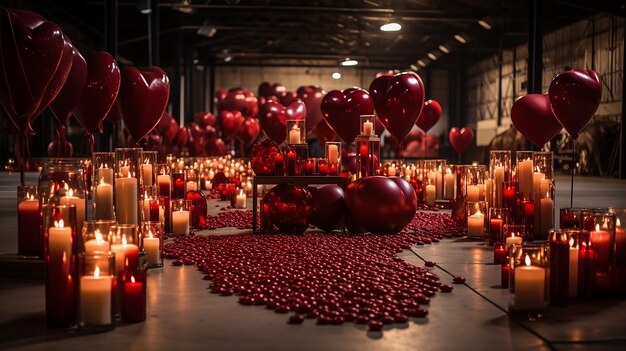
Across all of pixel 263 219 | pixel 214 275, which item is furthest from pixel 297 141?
pixel 214 275

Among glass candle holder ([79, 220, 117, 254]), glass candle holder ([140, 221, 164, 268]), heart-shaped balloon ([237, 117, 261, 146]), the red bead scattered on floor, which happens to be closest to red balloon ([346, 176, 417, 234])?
the red bead scattered on floor

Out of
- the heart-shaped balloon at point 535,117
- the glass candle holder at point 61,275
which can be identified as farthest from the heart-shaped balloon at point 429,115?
the glass candle holder at point 61,275

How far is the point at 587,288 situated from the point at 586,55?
1690cm

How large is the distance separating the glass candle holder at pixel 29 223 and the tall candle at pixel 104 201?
430 mm

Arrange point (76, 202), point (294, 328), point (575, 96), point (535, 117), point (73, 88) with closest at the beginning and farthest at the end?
point (294, 328), point (76, 202), point (73, 88), point (575, 96), point (535, 117)

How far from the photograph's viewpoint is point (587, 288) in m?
3.09

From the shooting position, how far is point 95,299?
8.14ft

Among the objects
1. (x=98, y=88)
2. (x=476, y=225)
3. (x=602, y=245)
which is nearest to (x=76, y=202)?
(x=98, y=88)

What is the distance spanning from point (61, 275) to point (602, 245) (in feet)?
6.91

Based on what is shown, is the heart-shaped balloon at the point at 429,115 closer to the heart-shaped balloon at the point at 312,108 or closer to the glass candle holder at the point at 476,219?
the heart-shaped balloon at the point at 312,108

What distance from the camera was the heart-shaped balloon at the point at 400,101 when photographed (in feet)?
21.9

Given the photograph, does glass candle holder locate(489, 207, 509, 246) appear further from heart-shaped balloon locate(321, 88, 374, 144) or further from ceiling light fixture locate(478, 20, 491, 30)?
ceiling light fixture locate(478, 20, 491, 30)

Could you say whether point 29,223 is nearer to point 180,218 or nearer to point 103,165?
point 103,165

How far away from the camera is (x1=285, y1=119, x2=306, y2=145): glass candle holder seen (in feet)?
18.3
